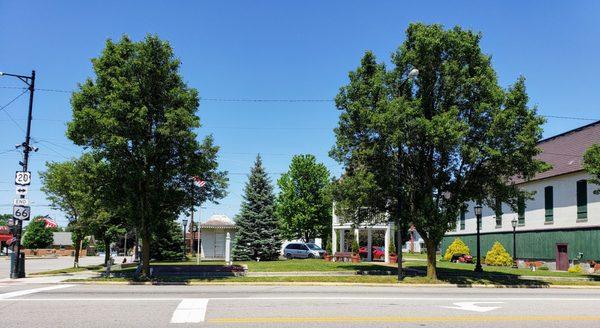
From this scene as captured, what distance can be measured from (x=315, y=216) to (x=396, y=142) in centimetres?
3685

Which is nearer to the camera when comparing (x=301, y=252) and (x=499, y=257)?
(x=499, y=257)

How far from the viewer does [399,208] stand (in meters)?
24.1

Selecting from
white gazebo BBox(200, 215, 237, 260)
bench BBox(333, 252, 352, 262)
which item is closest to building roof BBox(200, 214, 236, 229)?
white gazebo BBox(200, 215, 237, 260)

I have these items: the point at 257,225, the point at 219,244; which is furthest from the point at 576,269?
the point at 219,244

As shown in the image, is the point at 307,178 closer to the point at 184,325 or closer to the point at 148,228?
the point at 148,228

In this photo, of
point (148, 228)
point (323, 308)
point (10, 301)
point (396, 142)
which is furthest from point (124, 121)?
point (323, 308)

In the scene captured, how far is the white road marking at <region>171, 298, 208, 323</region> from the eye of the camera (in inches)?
390

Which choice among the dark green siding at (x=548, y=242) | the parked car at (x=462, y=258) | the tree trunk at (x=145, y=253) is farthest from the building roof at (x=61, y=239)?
the tree trunk at (x=145, y=253)

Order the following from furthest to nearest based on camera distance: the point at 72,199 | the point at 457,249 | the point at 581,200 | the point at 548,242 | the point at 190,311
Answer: the point at 457,249, the point at 548,242, the point at 581,200, the point at 72,199, the point at 190,311

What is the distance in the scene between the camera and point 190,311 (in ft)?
36.0

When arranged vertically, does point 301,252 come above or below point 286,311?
below

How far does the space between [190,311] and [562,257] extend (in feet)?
119

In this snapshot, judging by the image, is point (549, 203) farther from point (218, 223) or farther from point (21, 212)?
point (21, 212)

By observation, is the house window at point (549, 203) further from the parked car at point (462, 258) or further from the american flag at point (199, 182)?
the american flag at point (199, 182)
